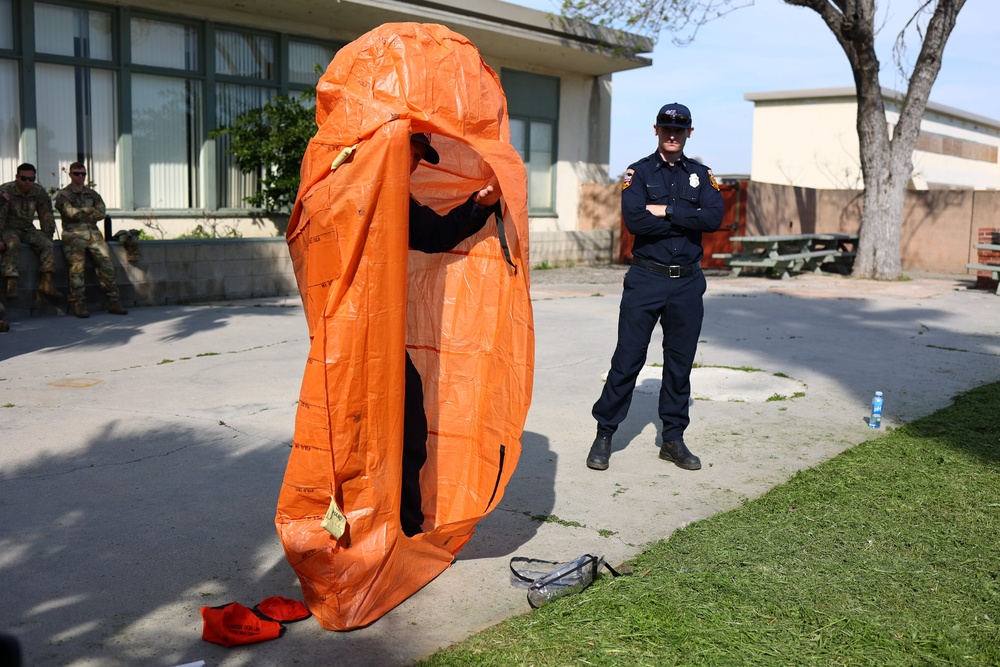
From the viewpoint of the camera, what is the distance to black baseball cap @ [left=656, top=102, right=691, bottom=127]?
17.8ft

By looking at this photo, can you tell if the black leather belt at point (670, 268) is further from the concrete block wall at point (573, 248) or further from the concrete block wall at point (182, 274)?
the concrete block wall at point (573, 248)

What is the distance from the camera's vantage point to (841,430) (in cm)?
656

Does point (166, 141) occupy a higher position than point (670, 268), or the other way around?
point (166, 141)

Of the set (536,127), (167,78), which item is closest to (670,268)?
(167,78)

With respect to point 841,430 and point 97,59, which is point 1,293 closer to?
point 97,59

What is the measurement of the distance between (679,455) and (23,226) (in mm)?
8786

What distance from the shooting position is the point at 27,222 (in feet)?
36.6

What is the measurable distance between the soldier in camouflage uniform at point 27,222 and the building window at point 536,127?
10969 mm

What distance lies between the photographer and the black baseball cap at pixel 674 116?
5.41 metres

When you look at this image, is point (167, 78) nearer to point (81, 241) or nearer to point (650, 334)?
point (81, 241)

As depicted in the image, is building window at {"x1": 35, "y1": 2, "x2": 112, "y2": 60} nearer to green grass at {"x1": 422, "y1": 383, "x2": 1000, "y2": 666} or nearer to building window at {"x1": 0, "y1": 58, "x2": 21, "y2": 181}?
building window at {"x1": 0, "y1": 58, "x2": 21, "y2": 181}

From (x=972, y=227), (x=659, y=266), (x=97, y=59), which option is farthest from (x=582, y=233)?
(x=659, y=266)

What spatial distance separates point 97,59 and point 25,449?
9.93 metres

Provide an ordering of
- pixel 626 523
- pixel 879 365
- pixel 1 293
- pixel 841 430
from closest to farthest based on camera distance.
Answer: pixel 626 523
pixel 841 430
pixel 879 365
pixel 1 293
